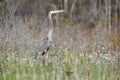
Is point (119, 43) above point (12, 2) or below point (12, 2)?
below

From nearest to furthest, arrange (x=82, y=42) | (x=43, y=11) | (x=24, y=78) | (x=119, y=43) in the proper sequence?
(x=24, y=78) → (x=82, y=42) → (x=119, y=43) → (x=43, y=11)

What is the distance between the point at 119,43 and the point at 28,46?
119 inches

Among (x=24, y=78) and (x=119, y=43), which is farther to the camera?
(x=119, y=43)

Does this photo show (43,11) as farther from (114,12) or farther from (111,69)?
(111,69)

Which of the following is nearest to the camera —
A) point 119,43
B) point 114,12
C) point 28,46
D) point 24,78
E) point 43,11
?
point 24,78

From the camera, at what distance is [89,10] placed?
2430 centimetres

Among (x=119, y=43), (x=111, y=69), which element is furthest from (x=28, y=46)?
(x=119, y=43)

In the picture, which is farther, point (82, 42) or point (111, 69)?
point (82, 42)

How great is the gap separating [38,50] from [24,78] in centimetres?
193

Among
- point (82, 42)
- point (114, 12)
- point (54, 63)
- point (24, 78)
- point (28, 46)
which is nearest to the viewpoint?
point (24, 78)

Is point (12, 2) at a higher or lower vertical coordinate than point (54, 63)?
higher

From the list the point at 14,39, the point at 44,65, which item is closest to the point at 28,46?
the point at 14,39

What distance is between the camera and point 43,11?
21250 mm

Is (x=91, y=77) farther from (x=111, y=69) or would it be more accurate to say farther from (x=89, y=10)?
(x=89, y=10)
